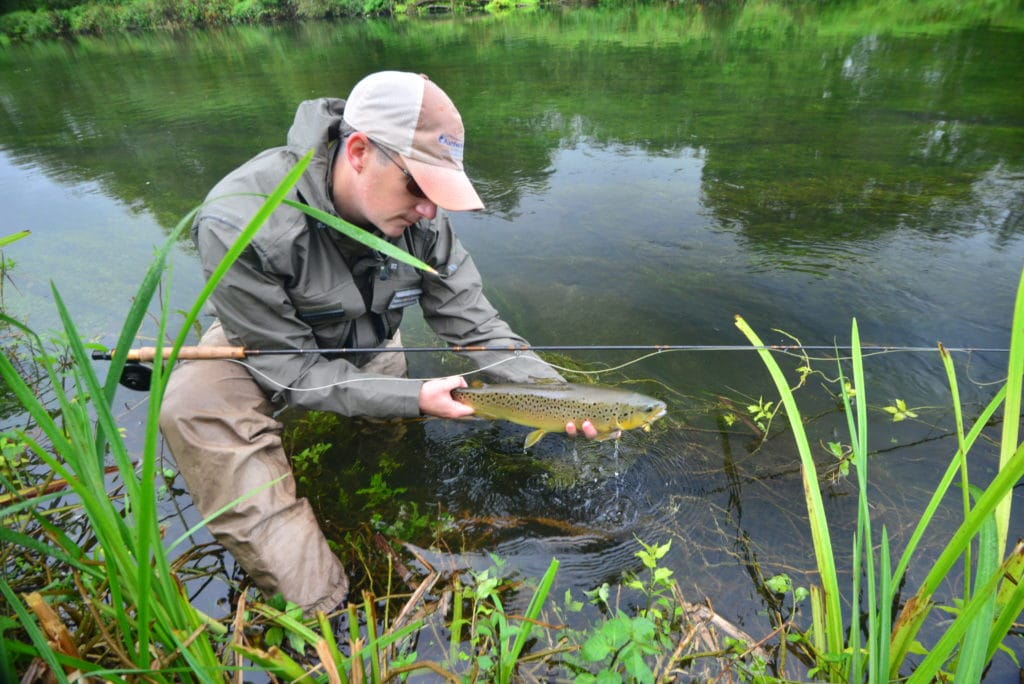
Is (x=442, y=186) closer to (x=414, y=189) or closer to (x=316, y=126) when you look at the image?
(x=414, y=189)

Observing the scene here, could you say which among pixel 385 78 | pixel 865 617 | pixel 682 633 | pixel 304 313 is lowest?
pixel 865 617

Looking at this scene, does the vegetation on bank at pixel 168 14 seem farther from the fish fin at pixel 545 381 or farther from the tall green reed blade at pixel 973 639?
the tall green reed blade at pixel 973 639

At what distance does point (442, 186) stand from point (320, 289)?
36.4 inches

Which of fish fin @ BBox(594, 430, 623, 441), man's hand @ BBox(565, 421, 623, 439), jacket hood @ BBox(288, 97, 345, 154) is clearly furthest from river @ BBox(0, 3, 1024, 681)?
jacket hood @ BBox(288, 97, 345, 154)

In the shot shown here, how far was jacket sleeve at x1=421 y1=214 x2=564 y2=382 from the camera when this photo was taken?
3.33 m

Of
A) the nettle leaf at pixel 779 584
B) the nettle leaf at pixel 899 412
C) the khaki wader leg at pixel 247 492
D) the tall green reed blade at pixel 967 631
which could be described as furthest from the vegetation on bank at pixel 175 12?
the tall green reed blade at pixel 967 631

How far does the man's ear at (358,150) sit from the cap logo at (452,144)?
1.08 ft

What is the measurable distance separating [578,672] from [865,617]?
132cm

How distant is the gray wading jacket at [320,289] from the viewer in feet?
8.48

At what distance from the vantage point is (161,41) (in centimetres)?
3203

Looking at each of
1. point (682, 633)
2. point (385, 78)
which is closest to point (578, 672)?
point (682, 633)

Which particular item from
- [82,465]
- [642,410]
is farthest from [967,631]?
[82,465]

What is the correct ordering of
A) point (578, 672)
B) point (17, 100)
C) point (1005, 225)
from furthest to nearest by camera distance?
point (17, 100)
point (1005, 225)
point (578, 672)

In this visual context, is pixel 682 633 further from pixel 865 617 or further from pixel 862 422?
pixel 862 422
